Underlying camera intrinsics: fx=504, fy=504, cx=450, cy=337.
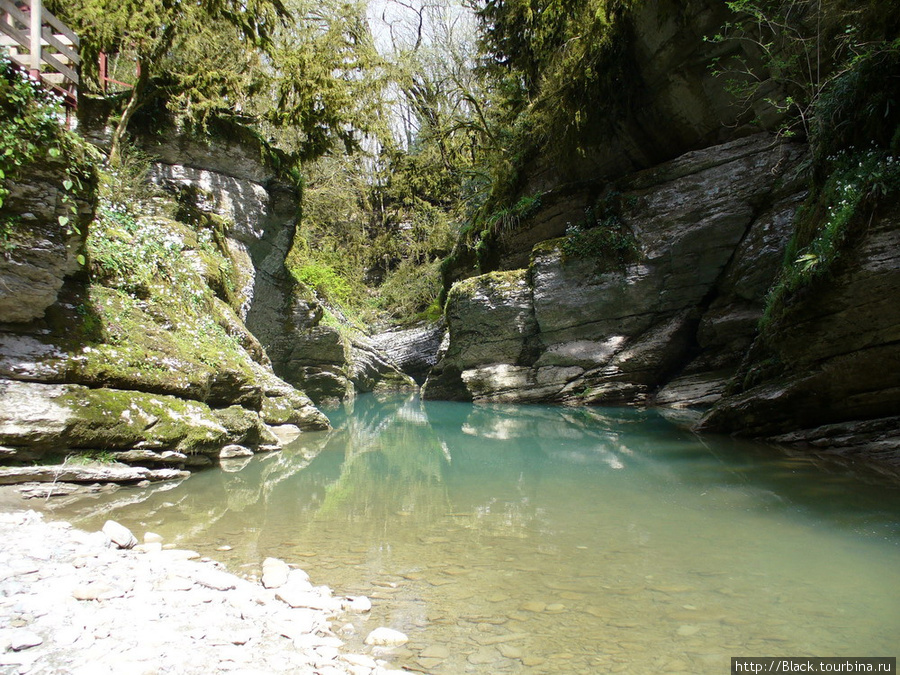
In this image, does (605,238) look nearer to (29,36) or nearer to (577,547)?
(577,547)

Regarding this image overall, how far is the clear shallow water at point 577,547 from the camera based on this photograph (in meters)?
2.56

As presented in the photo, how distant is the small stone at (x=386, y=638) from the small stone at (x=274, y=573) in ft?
2.74

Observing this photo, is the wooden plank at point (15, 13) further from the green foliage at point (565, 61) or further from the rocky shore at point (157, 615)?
the green foliage at point (565, 61)

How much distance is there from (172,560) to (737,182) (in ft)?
44.2

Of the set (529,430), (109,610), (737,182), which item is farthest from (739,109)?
(109,610)

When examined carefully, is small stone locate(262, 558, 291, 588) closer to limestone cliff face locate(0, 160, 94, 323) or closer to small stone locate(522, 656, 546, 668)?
small stone locate(522, 656, 546, 668)

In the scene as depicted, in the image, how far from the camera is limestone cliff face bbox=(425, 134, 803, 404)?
1192 centimetres

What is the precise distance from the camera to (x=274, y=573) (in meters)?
3.24

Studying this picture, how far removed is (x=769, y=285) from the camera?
1148 cm

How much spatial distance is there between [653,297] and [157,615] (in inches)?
518

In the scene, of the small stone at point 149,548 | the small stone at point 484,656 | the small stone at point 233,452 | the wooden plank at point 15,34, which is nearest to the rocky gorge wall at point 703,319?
the small stone at point 484,656

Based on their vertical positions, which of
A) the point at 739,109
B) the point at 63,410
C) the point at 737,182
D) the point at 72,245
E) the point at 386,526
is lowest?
the point at 386,526

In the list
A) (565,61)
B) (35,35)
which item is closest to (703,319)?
(565,61)

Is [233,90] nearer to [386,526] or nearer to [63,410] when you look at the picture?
[63,410]
